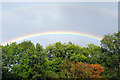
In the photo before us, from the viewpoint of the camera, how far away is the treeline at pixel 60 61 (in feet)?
65.1

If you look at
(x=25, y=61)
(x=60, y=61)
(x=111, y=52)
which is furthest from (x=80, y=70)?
(x=25, y=61)

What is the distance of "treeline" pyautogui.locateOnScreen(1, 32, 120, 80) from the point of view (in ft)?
65.1

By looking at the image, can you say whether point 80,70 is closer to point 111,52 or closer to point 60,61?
point 60,61

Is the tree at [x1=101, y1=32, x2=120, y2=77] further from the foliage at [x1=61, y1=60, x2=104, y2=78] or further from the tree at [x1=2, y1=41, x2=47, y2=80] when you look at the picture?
the tree at [x1=2, y1=41, x2=47, y2=80]

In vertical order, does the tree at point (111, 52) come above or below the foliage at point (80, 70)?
above

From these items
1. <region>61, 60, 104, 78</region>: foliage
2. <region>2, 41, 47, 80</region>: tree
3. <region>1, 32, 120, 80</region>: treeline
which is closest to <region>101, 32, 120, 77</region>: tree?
<region>1, 32, 120, 80</region>: treeline

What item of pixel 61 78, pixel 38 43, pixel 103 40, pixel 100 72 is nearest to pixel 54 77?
pixel 61 78

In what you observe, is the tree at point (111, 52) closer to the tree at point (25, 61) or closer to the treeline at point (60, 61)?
the treeline at point (60, 61)

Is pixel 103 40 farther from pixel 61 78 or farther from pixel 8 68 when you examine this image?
pixel 8 68

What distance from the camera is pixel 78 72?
20.4 meters

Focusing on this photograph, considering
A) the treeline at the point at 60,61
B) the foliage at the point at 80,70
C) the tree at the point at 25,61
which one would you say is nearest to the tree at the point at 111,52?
the treeline at the point at 60,61

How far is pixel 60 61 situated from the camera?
22781mm

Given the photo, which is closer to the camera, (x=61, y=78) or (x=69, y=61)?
(x=61, y=78)

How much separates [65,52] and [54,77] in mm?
4134
